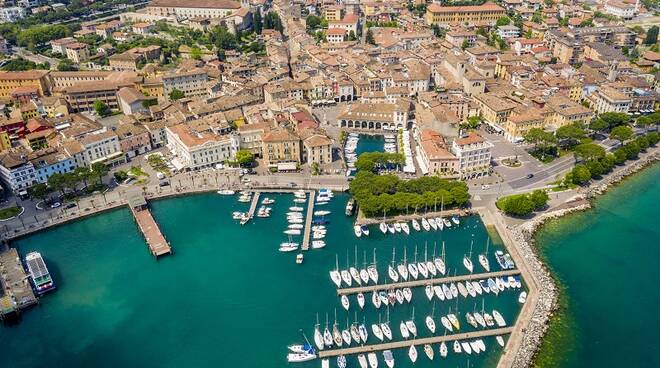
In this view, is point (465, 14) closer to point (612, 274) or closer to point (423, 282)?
point (612, 274)

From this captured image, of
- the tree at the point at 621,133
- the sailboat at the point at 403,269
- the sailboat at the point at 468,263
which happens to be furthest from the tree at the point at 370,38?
the sailboat at the point at 403,269

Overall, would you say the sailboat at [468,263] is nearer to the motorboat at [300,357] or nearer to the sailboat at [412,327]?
the sailboat at [412,327]

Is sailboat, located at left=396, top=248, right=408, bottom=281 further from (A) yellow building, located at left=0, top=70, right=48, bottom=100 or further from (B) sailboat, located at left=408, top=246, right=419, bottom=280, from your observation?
(A) yellow building, located at left=0, top=70, right=48, bottom=100

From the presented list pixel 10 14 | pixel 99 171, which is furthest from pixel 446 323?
pixel 10 14

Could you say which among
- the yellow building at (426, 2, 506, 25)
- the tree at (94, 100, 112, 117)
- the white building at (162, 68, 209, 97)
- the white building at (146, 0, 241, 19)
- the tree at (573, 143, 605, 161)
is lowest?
the tree at (573, 143, 605, 161)

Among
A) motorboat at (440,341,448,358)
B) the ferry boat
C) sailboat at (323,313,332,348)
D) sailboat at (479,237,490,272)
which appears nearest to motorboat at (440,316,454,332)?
motorboat at (440,341,448,358)
